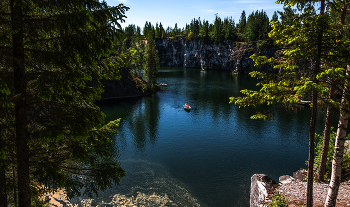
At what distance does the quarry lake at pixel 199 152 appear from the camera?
65.0 ft

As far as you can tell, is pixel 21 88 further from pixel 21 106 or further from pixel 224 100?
pixel 224 100

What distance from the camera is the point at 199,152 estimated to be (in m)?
28.4

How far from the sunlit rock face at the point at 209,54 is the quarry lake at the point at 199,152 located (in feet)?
211

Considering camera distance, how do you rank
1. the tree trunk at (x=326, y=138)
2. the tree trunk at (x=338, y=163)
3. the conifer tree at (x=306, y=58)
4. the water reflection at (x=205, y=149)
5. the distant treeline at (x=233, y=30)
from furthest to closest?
the distant treeline at (x=233, y=30)
the water reflection at (x=205, y=149)
the tree trunk at (x=326, y=138)
the tree trunk at (x=338, y=163)
the conifer tree at (x=306, y=58)

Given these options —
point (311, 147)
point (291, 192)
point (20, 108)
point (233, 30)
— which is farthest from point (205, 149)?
point (233, 30)

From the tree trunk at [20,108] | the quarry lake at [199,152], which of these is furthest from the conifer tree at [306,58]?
the tree trunk at [20,108]

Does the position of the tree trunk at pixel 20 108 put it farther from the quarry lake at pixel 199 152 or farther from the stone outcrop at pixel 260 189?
the stone outcrop at pixel 260 189

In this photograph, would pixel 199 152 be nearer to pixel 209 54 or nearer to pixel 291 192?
pixel 291 192

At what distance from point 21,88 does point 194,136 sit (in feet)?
95.9

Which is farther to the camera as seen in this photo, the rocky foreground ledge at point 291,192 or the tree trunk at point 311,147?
the rocky foreground ledge at point 291,192

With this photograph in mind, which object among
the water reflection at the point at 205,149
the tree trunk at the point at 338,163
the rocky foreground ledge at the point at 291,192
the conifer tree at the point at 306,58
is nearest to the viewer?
the conifer tree at the point at 306,58

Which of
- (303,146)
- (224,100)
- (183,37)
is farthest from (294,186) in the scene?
(183,37)

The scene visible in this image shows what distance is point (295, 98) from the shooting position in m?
8.53

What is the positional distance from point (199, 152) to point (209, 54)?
354 ft
